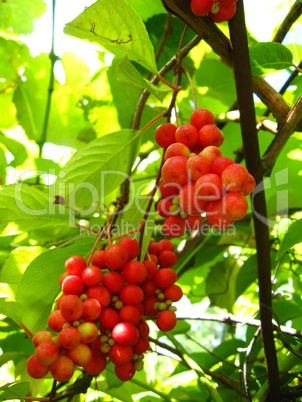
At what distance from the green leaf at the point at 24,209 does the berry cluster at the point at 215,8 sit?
18.4 inches

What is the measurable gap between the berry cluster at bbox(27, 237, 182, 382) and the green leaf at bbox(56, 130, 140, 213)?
165mm

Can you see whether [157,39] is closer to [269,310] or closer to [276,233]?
[276,233]

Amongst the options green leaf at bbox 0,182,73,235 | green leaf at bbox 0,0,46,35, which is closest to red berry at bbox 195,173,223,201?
green leaf at bbox 0,182,73,235

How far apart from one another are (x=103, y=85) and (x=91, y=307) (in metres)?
0.83

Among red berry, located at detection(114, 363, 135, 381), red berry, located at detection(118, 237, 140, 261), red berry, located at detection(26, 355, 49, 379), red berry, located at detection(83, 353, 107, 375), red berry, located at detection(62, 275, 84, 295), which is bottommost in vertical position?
red berry, located at detection(114, 363, 135, 381)

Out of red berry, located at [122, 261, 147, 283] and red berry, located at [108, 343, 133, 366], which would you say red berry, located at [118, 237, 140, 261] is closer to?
red berry, located at [122, 261, 147, 283]

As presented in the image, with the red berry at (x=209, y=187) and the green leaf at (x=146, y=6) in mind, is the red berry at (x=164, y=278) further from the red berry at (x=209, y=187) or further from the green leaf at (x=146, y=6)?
the green leaf at (x=146, y=6)

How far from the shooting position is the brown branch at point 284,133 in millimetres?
665

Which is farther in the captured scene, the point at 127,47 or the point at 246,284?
the point at 246,284

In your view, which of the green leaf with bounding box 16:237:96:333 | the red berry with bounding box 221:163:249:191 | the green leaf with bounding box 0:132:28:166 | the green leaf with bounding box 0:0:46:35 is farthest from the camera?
the green leaf with bounding box 0:0:46:35

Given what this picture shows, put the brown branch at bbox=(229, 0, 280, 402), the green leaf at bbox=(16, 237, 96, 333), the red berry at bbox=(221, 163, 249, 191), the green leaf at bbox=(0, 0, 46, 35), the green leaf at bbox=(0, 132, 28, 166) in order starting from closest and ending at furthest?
the red berry at bbox=(221, 163, 249, 191) → the brown branch at bbox=(229, 0, 280, 402) → the green leaf at bbox=(16, 237, 96, 333) → the green leaf at bbox=(0, 132, 28, 166) → the green leaf at bbox=(0, 0, 46, 35)

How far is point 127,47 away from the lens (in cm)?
67

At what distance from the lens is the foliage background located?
0.79 m

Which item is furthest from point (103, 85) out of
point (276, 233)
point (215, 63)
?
point (276, 233)
